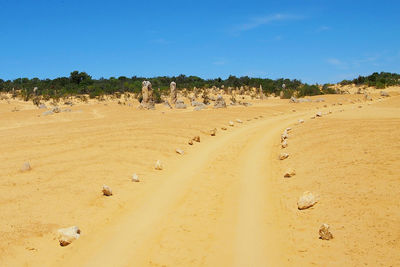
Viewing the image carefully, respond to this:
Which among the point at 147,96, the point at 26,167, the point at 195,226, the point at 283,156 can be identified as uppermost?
the point at 147,96

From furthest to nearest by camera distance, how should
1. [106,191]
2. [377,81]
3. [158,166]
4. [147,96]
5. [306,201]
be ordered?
[377,81] → [147,96] → [158,166] → [106,191] → [306,201]

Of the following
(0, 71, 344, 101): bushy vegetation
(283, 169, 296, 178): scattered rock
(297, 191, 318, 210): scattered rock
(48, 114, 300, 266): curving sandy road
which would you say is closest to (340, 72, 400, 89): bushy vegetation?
(0, 71, 344, 101): bushy vegetation

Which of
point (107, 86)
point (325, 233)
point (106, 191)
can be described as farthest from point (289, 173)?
point (107, 86)

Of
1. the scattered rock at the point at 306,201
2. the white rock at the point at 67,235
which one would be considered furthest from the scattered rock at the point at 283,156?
the white rock at the point at 67,235

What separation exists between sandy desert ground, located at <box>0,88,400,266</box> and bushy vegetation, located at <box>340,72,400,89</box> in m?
49.6

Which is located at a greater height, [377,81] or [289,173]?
[377,81]

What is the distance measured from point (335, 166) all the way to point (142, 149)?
5948 millimetres

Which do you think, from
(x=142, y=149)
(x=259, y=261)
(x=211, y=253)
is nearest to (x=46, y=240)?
(x=211, y=253)

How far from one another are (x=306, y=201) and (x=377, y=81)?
Answer: 59.4 meters

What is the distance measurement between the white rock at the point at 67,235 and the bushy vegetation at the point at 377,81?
56.6m

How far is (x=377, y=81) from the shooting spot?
56.5 m

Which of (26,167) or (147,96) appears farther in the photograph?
(147,96)

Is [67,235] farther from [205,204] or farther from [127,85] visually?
[127,85]

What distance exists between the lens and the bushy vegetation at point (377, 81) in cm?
5316
